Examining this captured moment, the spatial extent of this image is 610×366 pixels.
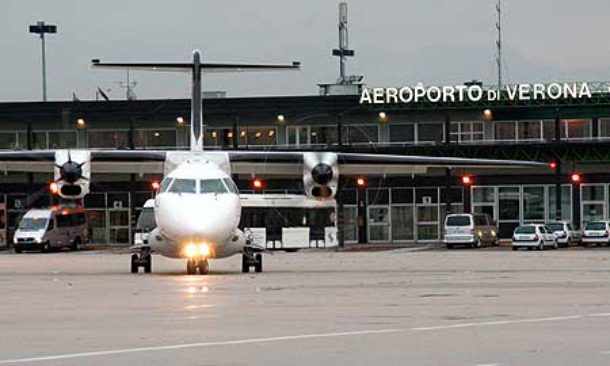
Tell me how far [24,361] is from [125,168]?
26.3m

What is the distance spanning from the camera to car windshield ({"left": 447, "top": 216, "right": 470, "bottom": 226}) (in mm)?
61625

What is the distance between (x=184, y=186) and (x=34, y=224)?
36312 mm

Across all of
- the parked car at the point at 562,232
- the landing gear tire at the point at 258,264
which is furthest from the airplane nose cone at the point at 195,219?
the parked car at the point at 562,232

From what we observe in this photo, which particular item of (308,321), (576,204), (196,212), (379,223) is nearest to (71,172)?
(196,212)

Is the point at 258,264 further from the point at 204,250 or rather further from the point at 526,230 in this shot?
the point at 526,230

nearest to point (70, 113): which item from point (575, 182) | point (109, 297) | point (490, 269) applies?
point (575, 182)

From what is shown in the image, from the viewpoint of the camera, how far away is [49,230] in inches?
2552

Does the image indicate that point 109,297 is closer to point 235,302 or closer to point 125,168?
A: point 235,302

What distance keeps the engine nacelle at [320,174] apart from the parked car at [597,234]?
30117 millimetres

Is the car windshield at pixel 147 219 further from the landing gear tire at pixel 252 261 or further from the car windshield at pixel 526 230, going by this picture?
the car windshield at pixel 526 230

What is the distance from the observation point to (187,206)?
96.4 ft

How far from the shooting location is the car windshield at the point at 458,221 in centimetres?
6162

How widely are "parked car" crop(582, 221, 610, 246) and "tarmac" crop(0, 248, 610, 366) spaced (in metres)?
34.8

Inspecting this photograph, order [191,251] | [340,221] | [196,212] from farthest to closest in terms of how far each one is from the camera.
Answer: [340,221], [191,251], [196,212]
